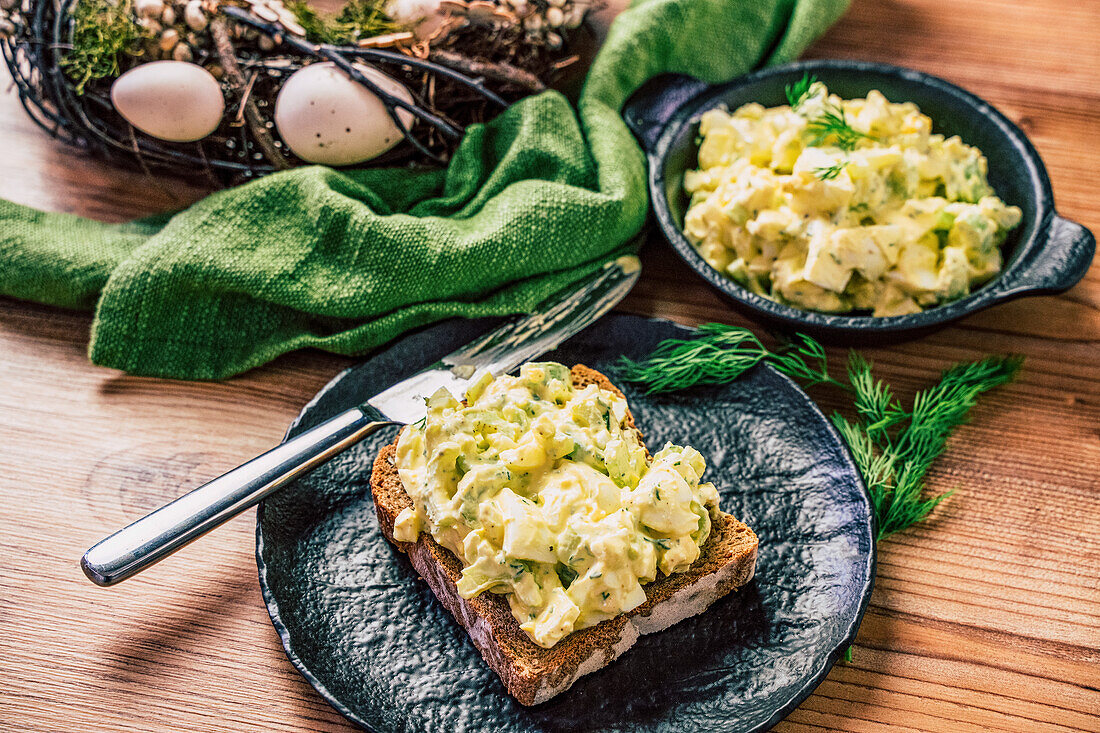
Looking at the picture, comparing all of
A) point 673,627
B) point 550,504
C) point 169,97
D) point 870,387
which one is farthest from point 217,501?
point 870,387

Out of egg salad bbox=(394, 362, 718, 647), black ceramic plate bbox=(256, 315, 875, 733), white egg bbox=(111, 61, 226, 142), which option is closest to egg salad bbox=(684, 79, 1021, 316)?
black ceramic plate bbox=(256, 315, 875, 733)

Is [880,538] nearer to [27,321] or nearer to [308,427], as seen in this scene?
[308,427]

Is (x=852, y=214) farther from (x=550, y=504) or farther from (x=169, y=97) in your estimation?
(x=169, y=97)

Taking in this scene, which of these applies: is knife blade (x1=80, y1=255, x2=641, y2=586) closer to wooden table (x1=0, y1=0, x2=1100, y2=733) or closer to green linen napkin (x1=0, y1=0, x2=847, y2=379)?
green linen napkin (x1=0, y1=0, x2=847, y2=379)

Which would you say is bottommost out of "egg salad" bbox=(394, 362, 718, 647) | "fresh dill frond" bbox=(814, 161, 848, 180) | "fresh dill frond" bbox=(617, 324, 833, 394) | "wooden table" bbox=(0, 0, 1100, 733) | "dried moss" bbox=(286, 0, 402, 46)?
"wooden table" bbox=(0, 0, 1100, 733)

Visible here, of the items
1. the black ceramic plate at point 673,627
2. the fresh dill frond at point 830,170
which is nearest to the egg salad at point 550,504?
the black ceramic plate at point 673,627

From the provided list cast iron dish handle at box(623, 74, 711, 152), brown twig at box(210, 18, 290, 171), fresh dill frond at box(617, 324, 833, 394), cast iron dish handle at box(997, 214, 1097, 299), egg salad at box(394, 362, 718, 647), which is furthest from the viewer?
cast iron dish handle at box(623, 74, 711, 152)
